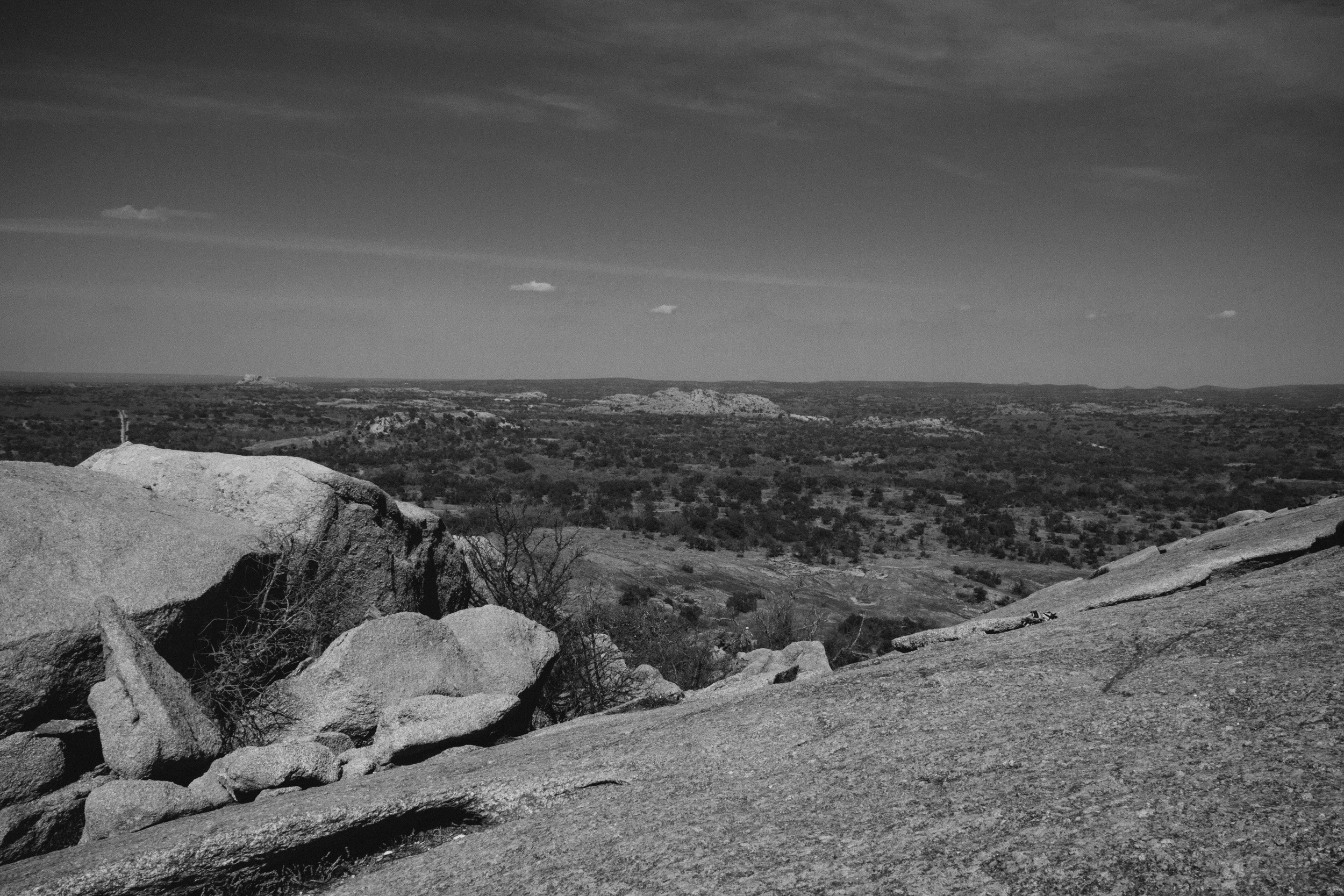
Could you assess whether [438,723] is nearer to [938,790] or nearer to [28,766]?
[28,766]

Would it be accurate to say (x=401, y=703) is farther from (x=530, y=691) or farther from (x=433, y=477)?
(x=433, y=477)

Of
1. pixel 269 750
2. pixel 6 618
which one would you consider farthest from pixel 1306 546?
pixel 6 618

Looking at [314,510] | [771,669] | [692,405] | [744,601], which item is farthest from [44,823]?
[692,405]

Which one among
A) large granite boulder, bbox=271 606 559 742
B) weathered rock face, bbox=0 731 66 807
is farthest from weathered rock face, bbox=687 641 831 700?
weathered rock face, bbox=0 731 66 807

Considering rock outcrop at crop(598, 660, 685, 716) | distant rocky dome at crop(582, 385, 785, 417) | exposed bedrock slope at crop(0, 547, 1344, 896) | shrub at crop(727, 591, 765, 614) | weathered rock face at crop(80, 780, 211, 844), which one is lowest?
shrub at crop(727, 591, 765, 614)

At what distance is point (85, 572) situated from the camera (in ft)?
22.2

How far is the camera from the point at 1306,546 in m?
6.85

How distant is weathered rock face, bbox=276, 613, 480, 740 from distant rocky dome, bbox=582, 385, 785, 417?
112910 millimetres

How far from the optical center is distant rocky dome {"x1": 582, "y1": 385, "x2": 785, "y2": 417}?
12606 cm

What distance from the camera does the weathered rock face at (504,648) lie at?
783 centimetres

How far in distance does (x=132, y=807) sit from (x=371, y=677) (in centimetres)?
237

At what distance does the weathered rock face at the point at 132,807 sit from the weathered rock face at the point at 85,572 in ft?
4.53

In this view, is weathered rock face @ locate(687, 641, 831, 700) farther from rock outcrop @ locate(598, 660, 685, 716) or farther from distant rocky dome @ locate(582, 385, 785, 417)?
distant rocky dome @ locate(582, 385, 785, 417)

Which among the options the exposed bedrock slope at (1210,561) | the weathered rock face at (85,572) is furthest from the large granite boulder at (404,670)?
the exposed bedrock slope at (1210,561)
